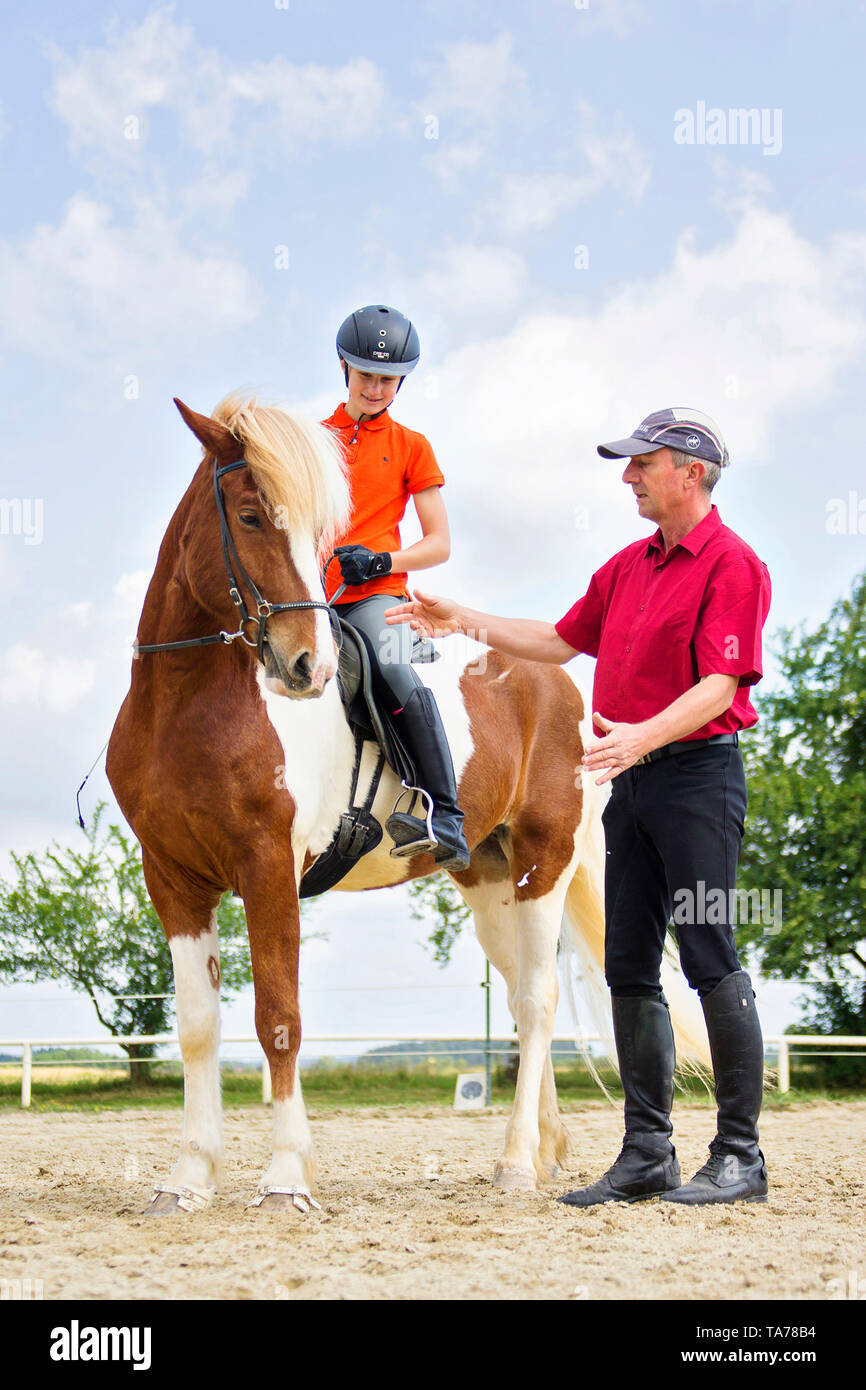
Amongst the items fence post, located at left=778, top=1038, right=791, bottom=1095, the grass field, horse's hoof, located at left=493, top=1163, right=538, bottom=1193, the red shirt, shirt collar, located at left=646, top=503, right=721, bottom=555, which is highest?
shirt collar, located at left=646, top=503, right=721, bottom=555

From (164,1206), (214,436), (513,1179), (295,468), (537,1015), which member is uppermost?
(214,436)

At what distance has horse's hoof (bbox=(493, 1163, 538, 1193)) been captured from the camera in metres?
4.67

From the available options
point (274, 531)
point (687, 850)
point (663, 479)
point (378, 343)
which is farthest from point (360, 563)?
point (687, 850)

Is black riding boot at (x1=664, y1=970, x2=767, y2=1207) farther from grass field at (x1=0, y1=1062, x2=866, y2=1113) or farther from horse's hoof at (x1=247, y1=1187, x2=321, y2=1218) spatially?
grass field at (x1=0, y1=1062, x2=866, y2=1113)

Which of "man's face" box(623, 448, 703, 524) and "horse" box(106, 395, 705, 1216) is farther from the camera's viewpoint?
"man's face" box(623, 448, 703, 524)

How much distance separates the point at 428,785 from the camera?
14.8 feet

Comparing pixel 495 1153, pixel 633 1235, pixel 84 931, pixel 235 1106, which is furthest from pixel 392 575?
pixel 84 931

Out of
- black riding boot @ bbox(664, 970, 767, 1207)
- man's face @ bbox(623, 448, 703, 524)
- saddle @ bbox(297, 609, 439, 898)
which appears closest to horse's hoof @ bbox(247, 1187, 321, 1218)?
saddle @ bbox(297, 609, 439, 898)

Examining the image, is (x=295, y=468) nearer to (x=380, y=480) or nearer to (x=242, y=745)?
(x=380, y=480)

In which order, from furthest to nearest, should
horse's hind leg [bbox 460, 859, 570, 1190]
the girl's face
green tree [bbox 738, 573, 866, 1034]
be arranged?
1. green tree [bbox 738, 573, 866, 1034]
2. horse's hind leg [bbox 460, 859, 570, 1190]
3. the girl's face

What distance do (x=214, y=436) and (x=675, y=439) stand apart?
1.56 m

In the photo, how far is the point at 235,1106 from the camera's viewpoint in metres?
10.6

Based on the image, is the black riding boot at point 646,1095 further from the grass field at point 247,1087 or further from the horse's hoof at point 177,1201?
the grass field at point 247,1087
